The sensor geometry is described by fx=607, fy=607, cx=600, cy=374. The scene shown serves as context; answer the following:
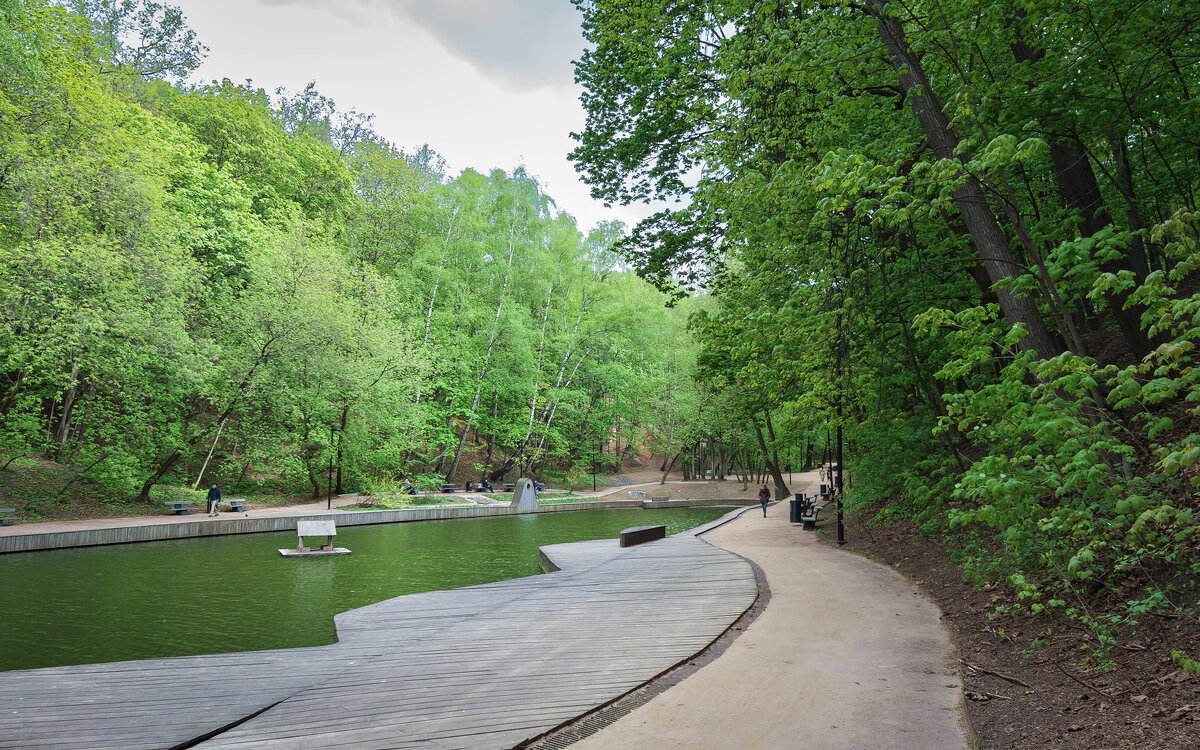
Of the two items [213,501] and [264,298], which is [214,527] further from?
[264,298]

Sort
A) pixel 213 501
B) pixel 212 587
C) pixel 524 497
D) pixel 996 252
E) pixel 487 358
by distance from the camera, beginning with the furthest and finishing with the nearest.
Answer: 1. pixel 487 358
2. pixel 524 497
3. pixel 213 501
4. pixel 212 587
5. pixel 996 252

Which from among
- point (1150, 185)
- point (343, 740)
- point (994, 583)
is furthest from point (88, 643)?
point (1150, 185)

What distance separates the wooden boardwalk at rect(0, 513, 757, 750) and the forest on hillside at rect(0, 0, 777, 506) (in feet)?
29.3

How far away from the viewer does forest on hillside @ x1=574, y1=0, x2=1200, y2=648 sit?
394 centimetres

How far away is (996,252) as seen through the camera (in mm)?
5547

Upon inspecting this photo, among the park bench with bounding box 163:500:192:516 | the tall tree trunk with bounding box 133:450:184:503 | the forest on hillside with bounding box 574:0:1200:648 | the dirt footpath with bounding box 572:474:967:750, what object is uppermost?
the forest on hillside with bounding box 574:0:1200:648

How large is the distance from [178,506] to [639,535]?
46.5ft

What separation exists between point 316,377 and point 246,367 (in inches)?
91.9

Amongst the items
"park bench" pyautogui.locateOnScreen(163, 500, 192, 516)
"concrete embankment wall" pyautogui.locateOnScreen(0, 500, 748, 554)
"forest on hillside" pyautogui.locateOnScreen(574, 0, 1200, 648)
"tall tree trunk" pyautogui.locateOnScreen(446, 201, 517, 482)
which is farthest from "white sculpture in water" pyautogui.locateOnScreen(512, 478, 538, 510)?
"forest on hillside" pyautogui.locateOnScreen(574, 0, 1200, 648)

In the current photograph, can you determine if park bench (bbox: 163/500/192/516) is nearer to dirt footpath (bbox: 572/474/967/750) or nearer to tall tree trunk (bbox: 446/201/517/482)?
tall tree trunk (bbox: 446/201/517/482)

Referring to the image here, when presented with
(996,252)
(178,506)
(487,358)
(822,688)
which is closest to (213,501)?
(178,506)

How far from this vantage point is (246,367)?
21219mm

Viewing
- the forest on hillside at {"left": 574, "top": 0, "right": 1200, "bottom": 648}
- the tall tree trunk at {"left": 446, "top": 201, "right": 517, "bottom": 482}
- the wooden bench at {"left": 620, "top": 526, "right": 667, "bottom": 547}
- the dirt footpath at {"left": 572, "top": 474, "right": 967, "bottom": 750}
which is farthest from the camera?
the tall tree trunk at {"left": 446, "top": 201, "right": 517, "bottom": 482}

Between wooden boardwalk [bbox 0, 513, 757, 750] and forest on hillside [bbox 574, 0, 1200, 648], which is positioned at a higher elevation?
forest on hillside [bbox 574, 0, 1200, 648]
